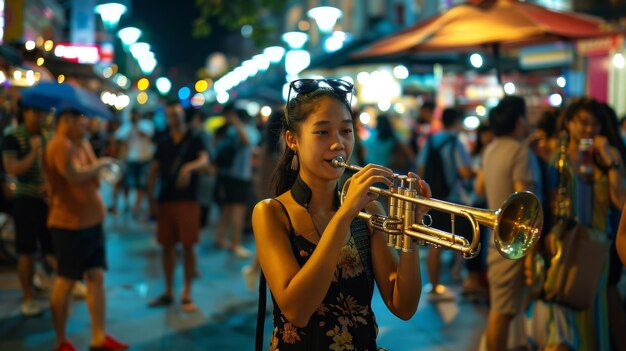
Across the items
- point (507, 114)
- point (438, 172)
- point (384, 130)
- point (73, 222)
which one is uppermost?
point (507, 114)

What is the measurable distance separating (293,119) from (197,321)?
475 centimetres

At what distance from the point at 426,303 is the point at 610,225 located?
3286 millimetres

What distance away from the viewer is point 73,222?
5988 millimetres

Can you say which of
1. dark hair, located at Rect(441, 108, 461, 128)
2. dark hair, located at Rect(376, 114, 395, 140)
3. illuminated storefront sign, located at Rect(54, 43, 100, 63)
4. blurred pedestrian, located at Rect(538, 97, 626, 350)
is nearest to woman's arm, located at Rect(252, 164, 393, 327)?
blurred pedestrian, located at Rect(538, 97, 626, 350)

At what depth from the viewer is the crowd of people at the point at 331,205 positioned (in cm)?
269

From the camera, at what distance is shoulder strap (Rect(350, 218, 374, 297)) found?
2.82m

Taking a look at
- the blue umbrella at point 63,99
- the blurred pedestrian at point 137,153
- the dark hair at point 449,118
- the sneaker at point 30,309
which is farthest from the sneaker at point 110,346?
the blurred pedestrian at point 137,153

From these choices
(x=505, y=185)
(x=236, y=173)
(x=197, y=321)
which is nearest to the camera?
(x=505, y=185)

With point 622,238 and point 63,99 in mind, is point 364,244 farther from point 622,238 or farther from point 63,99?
point 63,99

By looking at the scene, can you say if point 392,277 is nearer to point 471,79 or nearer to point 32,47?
point 32,47

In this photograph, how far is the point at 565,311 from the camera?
478 centimetres

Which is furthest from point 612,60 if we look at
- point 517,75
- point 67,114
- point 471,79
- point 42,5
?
point 42,5

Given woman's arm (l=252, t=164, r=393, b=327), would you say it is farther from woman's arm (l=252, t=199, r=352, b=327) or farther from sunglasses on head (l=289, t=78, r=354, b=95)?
sunglasses on head (l=289, t=78, r=354, b=95)

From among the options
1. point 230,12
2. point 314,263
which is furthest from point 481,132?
point 230,12
